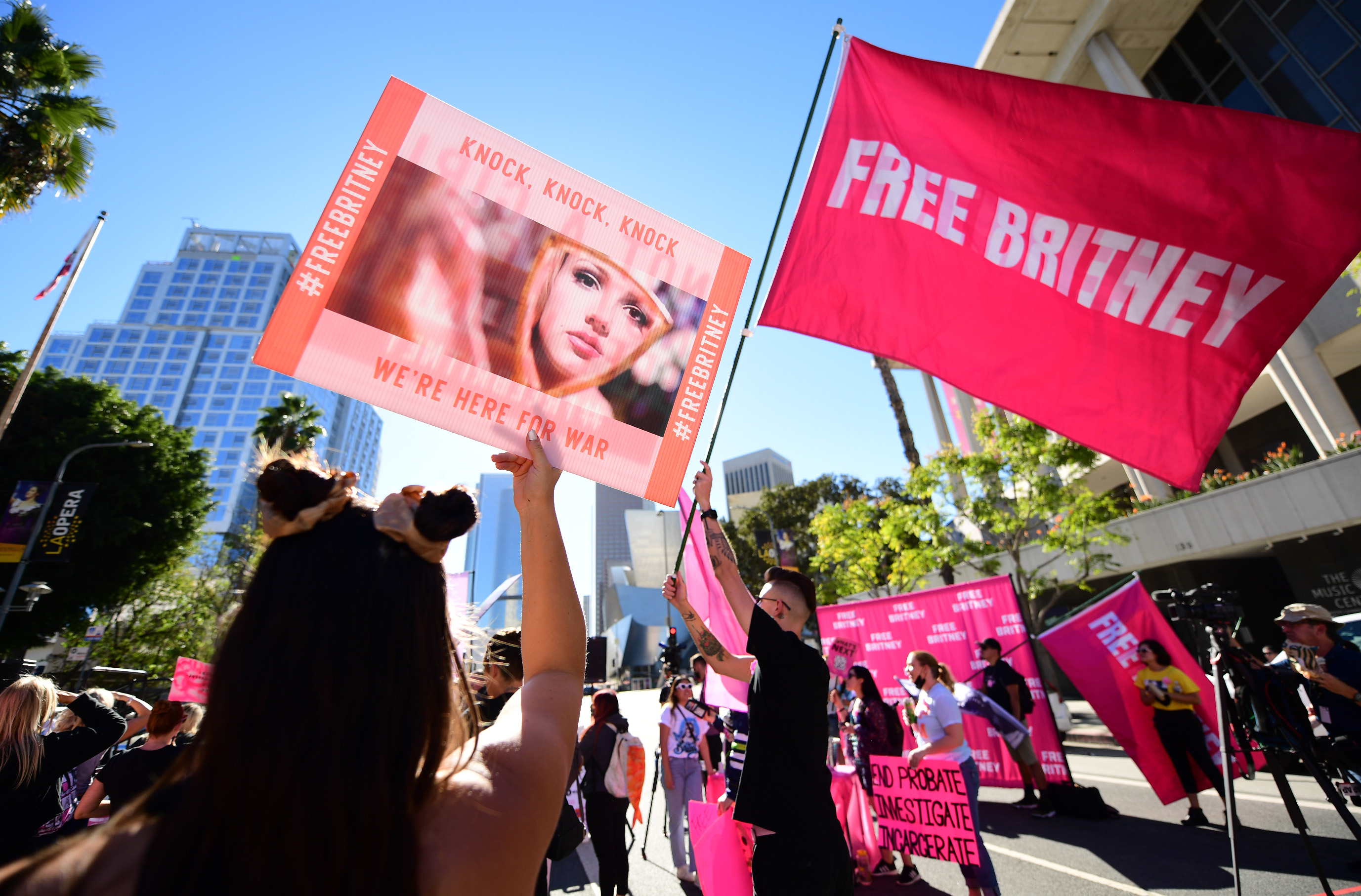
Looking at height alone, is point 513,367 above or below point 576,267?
below

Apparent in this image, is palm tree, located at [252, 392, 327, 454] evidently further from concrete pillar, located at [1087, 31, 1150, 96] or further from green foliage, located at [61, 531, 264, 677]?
concrete pillar, located at [1087, 31, 1150, 96]

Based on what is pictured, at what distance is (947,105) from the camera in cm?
376

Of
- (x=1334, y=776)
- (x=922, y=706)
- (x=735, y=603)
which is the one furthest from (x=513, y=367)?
(x=1334, y=776)

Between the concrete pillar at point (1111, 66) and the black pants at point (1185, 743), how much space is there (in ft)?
61.9

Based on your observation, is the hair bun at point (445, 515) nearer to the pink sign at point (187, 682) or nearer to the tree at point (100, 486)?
the pink sign at point (187, 682)

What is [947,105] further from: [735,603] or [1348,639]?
[1348,639]

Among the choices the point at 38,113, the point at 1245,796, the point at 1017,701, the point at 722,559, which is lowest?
the point at 1245,796

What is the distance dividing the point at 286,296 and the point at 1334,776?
354 inches

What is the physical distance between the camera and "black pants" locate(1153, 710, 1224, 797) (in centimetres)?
705

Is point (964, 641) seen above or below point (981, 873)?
above

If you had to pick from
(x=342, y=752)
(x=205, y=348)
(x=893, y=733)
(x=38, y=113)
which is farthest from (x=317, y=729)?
(x=205, y=348)

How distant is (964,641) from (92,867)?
37.8ft

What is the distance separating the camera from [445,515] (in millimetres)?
1128

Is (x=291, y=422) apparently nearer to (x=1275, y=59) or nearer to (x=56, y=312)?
(x=56, y=312)
